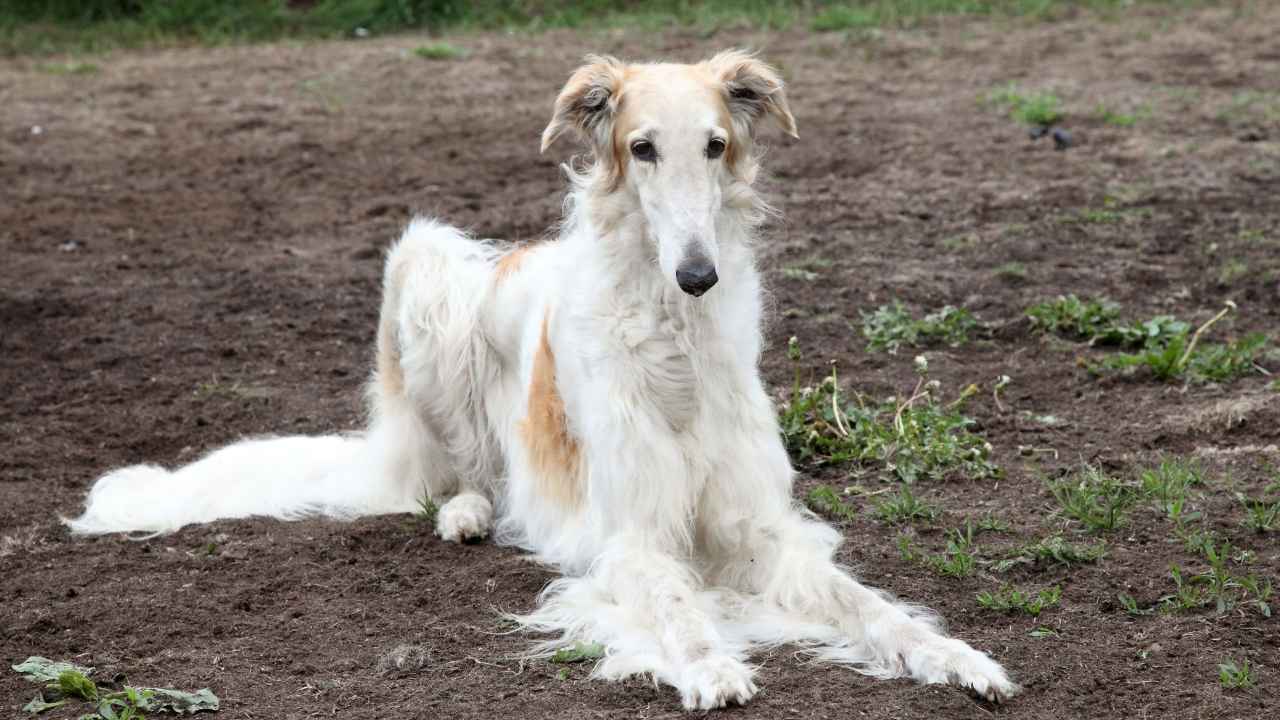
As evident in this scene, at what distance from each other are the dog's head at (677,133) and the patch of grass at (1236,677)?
1.69 metres

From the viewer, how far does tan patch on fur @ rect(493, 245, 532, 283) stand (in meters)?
5.89

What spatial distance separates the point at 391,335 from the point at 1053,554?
9.03ft

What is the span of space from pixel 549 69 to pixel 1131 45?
4.92 meters

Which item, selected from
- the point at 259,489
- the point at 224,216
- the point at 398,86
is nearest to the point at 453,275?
the point at 259,489

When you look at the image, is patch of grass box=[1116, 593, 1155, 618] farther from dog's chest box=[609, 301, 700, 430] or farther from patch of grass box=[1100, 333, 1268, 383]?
patch of grass box=[1100, 333, 1268, 383]

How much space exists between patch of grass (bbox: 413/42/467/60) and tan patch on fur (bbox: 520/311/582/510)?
9016 mm

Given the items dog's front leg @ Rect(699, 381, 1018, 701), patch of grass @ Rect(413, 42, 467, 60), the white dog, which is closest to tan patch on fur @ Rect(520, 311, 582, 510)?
the white dog

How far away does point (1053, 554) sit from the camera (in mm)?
4898

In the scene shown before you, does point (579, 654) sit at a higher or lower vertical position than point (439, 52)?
lower

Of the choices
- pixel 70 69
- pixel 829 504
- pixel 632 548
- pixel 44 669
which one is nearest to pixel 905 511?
pixel 829 504

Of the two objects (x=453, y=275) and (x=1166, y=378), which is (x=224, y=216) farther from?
(x=1166, y=378)

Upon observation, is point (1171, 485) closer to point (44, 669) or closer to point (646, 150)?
point (646, 150)

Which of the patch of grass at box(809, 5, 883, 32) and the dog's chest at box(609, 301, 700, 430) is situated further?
the patch of grass at box(809, 5, 883, 32)

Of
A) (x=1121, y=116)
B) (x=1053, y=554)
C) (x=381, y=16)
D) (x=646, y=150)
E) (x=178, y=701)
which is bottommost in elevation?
(x=178, y=701)
